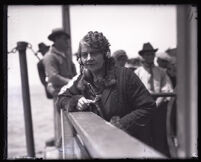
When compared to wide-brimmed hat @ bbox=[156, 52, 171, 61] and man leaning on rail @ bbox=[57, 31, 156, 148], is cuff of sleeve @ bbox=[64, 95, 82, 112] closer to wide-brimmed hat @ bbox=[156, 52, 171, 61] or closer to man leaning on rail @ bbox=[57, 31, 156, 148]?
man leaning on rail @ bbox=[57, 31, 156, 148]

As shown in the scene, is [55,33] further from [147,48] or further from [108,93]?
[108,93]

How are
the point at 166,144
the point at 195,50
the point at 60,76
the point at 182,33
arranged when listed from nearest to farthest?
the point at 195,50 → the point at 182,33 → the point at 166,144 → the point at 60,76

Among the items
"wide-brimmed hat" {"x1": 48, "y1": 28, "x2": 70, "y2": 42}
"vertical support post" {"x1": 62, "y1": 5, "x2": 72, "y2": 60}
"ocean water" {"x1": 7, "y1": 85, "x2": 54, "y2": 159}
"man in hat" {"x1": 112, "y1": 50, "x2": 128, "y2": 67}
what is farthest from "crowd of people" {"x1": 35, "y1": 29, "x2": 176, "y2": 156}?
"vertical support post" {"x1": 62, "y1": 5, "x2": 72, "y2": 60}

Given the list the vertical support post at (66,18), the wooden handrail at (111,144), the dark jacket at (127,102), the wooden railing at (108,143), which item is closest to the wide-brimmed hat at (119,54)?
the vertical support post at (66,18)

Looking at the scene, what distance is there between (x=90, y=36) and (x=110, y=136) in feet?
4.90

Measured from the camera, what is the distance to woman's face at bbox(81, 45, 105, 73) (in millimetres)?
3080

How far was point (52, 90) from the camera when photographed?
582cm

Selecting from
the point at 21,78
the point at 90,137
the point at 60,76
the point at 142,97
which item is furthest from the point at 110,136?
the point at 21,78

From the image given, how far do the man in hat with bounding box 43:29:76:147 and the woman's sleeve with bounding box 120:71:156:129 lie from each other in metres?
2.66

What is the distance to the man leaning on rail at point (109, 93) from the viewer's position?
2.95 meters

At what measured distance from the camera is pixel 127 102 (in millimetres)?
3051

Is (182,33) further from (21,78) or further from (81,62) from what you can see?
(21,78)

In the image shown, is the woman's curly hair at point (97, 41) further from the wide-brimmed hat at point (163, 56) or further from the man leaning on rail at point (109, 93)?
the wide-brimmed hat at point (163, 56)
